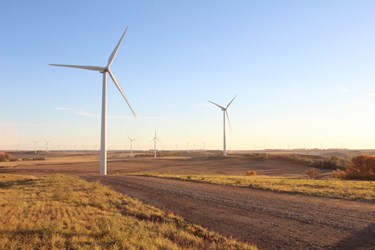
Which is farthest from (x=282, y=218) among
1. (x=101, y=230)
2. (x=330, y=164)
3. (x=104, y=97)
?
(x=330, y=164)

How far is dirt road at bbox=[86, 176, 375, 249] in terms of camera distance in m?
12.9

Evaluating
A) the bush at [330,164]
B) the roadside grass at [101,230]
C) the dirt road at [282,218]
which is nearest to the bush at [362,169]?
the bush at [330,164]

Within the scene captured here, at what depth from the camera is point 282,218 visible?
1719 cm

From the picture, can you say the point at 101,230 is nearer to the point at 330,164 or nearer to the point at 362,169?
the point at 362,169

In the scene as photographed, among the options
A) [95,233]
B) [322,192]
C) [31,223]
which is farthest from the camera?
[322,192]

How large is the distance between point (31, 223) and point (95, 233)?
4.08 m

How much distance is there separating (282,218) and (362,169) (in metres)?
49.2

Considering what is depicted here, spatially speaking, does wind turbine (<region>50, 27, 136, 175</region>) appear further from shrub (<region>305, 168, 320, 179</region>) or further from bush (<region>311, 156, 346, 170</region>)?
bush (<region>311, 156, 346, 170</region>)

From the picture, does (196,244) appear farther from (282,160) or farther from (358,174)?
(282,160)

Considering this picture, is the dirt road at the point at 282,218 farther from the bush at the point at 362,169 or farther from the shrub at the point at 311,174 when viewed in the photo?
the shrub at the point at 311,174

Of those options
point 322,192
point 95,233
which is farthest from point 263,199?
point 95,233

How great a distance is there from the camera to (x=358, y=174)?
58.6 m

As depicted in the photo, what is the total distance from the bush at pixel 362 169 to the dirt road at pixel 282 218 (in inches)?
1505

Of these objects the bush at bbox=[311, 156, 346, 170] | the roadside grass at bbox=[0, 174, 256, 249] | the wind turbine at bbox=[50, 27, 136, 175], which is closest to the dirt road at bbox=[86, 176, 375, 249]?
the roadside grass at bbox=[0, 174, 256, 249]
